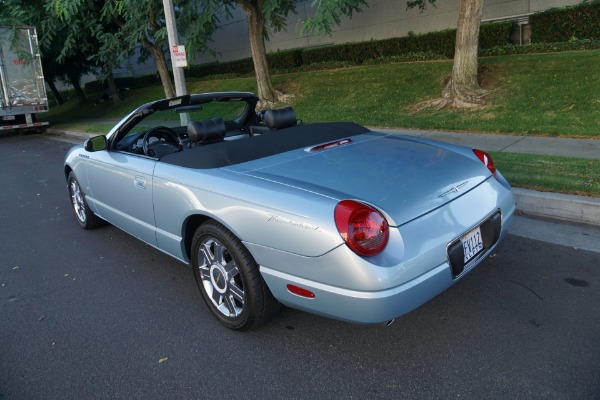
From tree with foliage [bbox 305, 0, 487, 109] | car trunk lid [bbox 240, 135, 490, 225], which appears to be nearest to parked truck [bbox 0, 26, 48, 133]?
tree with foliage [bbox 305, 0, 487, 109]

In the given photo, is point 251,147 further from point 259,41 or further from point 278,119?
point 259,41

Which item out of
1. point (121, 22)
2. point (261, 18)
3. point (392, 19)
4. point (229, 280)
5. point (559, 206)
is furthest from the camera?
point (392, 19)

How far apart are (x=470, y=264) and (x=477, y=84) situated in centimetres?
887

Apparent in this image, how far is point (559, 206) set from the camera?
15.9ft

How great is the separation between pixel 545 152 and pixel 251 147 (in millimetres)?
5020

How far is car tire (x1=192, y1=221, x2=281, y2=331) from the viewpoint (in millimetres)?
2998

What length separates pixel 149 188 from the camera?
3.80 metres

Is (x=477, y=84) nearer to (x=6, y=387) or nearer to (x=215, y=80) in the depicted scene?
(x=6, y=387)

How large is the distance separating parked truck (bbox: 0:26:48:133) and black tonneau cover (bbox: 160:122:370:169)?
1511 centimetres

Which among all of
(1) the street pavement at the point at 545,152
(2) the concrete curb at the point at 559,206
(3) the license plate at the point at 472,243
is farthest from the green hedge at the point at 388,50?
(3) the license plate at the point at 472,243

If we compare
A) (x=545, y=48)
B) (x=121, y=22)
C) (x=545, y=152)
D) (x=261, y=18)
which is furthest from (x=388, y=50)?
(x=545, y=152)

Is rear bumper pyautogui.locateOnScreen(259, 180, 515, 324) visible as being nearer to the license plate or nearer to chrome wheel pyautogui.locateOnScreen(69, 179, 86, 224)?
the license plate

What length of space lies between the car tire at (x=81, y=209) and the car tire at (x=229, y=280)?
2.51 m

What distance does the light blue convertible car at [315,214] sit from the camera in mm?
2566
